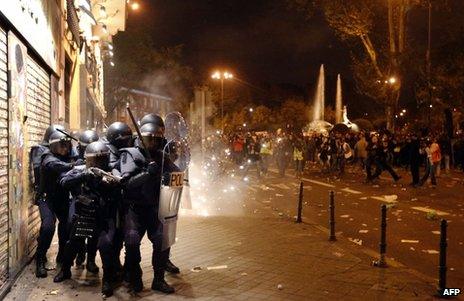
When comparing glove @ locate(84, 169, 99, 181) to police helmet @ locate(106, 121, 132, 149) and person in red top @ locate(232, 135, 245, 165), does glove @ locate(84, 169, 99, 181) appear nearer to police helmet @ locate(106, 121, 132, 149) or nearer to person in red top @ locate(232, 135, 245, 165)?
police helmet @ locate(106, 121, 132, 149)

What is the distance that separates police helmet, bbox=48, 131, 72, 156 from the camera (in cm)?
689

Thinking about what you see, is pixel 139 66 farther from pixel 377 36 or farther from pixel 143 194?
pixel 143 194

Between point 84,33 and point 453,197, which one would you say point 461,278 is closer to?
point 453,197

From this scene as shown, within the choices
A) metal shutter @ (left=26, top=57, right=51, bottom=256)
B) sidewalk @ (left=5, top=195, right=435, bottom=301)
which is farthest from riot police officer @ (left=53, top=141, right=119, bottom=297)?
metal shutter @ (left=26, top=57, right=51, bottom=256)

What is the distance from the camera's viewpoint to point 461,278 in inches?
286

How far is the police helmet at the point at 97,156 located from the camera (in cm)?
613

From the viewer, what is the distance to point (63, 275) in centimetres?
669

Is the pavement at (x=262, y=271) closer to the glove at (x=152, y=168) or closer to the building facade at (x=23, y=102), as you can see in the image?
the building facade at (x=23, y=102)

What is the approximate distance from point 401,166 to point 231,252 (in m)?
20.1

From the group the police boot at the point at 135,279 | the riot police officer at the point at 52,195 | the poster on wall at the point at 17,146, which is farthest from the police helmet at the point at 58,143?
the police boot at the point at 135,279

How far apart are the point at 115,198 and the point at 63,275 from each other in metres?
1.43

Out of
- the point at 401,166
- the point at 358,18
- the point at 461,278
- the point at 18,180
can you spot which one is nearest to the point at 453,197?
the point at 461,278

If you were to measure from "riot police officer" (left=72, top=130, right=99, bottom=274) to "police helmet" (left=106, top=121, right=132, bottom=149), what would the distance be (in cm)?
79

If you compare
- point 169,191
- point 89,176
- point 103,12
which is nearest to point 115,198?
point 89,176
